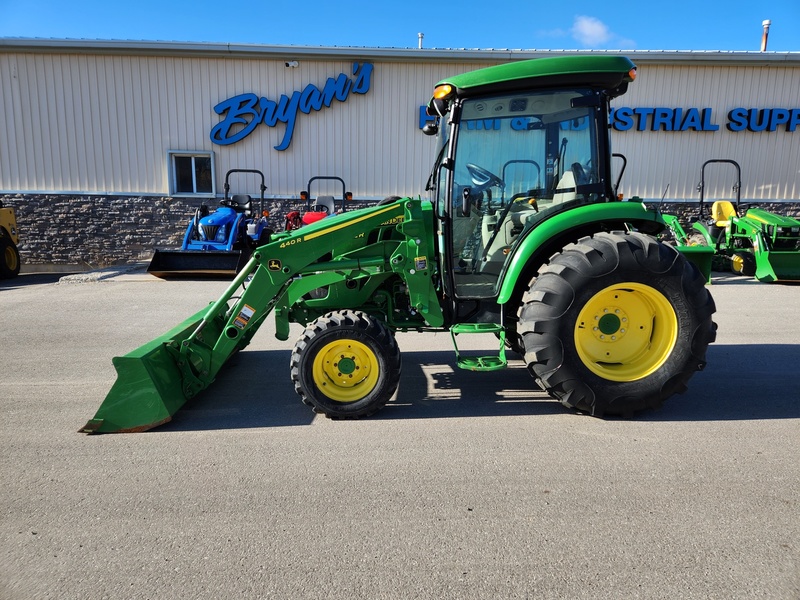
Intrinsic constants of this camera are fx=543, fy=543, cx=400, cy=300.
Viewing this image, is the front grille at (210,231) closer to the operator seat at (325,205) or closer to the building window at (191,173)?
the operator seat at (325,205)

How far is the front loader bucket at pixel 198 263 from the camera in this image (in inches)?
393

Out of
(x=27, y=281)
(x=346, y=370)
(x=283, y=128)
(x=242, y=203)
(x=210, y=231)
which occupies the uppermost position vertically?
(x=283, y=128)

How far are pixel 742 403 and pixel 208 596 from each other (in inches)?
152

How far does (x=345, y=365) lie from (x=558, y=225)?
175 cm

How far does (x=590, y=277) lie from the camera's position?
362cm

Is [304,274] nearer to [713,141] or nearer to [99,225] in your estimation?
[99,225]

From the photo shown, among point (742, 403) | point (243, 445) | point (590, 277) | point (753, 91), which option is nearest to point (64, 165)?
point (243, 445)

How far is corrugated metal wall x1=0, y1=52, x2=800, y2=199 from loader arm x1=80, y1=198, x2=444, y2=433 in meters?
9.44

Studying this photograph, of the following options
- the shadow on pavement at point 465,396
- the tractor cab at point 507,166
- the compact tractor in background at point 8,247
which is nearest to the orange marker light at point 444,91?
the tractor cab at point 507,166

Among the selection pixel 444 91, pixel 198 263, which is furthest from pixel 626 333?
pixel 198 263

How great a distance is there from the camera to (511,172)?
4016mm

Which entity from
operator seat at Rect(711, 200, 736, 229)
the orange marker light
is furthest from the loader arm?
operator seat at Rect(711, 200, 736, 229)

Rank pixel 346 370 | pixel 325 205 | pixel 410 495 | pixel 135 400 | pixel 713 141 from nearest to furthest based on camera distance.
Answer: pixel 410 495, pixel 135 400, pixel 346 370, pixel 325 205, pixel 713 141

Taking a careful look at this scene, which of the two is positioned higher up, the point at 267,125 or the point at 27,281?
the point at 267,125
